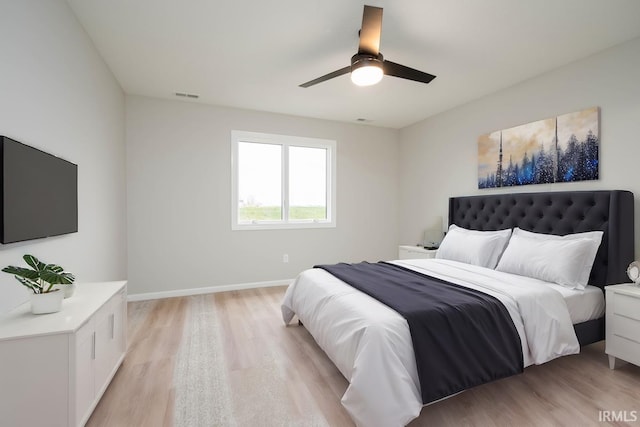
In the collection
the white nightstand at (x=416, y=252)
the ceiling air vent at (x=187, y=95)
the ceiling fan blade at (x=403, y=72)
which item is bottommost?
the white nightstand at (x=416, y=252)

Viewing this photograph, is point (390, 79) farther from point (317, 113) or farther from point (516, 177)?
point (516, 177)

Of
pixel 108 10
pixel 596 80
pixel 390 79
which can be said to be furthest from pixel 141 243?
pixel 596 80

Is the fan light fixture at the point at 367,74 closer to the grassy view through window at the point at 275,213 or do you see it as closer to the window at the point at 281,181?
the window at the point at 281,181

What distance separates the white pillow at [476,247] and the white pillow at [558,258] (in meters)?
0.27

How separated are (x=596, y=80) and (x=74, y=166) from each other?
4410 mm

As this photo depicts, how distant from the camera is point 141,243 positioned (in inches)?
151

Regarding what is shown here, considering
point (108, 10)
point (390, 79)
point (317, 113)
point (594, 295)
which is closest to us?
point (108, 10)

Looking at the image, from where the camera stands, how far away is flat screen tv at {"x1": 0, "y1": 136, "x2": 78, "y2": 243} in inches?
57.9

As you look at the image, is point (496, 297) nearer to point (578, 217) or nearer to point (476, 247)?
point (476, 247)

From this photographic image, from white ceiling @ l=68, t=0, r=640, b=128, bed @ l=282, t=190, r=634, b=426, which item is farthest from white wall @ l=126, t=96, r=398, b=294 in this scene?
bed @ l=282, t=190, r=634, b=426

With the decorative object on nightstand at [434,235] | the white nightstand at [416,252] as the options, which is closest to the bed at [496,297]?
the white nightstand at [416,252]

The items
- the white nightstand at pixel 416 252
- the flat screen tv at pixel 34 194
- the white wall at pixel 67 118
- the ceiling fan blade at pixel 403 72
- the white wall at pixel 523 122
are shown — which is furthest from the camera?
the white nightstand at pixel 416 252

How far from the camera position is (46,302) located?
1.56 m

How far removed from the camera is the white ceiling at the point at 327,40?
6.91 ft
